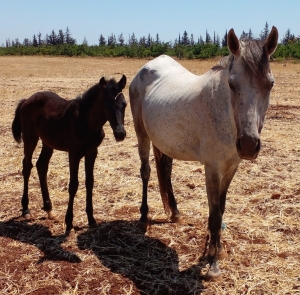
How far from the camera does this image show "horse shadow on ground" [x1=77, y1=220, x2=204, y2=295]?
348cm

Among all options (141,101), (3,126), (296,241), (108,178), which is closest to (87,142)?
(141,101)

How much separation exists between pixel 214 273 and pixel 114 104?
187cm

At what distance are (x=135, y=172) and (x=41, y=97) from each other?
7.20 feet

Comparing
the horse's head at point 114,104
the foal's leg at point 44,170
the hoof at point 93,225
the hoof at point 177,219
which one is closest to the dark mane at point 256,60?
the horse's head at point 114,104

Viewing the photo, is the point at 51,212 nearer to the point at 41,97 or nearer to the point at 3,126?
the point at 41,97

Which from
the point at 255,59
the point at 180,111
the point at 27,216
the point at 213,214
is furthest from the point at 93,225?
the point at 255,59

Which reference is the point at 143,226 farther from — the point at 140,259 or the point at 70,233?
the point at 70,233

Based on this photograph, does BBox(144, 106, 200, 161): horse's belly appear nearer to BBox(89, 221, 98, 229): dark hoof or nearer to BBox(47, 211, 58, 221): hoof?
BBox(89, 221, 98, 229): dark hoof

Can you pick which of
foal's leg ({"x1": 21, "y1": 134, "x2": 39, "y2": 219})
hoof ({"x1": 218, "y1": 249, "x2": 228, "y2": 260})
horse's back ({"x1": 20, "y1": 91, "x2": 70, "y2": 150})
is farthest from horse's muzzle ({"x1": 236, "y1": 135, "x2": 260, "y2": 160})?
foal's leg ({"x1": 21, "y1": 134, "x2": 39, "y2": 219})

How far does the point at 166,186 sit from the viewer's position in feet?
16.1

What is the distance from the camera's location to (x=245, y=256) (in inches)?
155

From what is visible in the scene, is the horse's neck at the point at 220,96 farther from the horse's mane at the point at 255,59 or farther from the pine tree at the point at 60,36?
the pine tree at the point at 60,36

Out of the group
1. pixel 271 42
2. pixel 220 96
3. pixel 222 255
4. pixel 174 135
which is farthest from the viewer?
pixel 174 135

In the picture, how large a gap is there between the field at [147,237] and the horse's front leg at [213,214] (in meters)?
0.12
